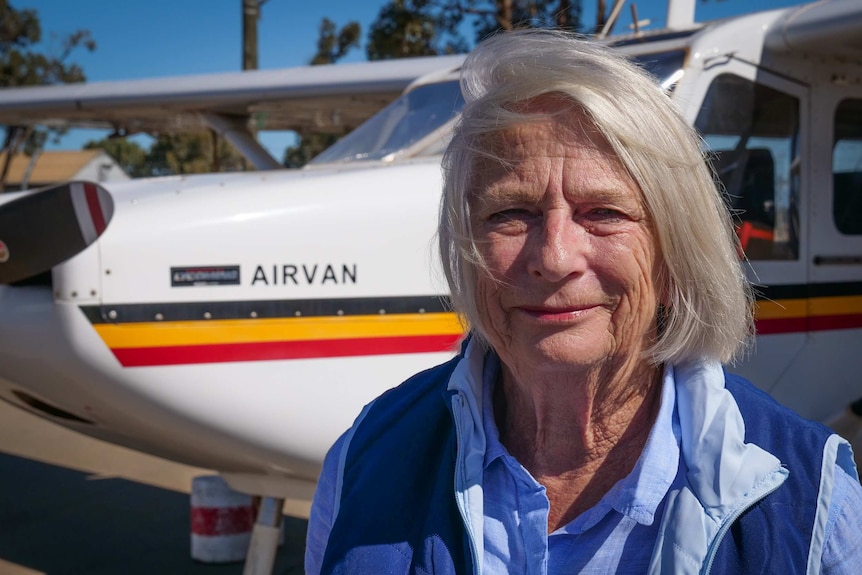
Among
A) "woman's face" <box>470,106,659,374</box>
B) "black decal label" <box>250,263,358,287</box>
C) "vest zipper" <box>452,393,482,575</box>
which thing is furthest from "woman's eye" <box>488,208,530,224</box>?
"black decal label" <box>250,263,358,287</box>

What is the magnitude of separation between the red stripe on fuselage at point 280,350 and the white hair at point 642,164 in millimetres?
1323

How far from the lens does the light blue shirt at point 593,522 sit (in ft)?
4.66

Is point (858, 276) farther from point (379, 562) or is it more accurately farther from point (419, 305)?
point (379, 562)

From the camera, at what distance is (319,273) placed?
121 inches

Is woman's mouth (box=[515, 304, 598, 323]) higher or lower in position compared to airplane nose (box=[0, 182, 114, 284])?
higher

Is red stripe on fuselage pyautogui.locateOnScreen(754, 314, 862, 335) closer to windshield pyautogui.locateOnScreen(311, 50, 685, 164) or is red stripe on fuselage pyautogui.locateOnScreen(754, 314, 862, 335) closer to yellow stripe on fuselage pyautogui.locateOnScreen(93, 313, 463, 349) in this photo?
windshield pyautogui.locateOnScreen(311, 50, 685, 164)

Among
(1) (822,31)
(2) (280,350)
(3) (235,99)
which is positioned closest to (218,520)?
(2) (280,350)

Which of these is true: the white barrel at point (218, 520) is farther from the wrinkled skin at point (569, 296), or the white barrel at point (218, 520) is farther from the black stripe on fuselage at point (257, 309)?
the wrinkled skin at point (569, 296)

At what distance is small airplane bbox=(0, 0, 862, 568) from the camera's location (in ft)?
9.37

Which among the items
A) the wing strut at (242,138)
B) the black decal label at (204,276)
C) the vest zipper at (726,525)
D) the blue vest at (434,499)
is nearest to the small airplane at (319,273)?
the black decal label at (204,276)

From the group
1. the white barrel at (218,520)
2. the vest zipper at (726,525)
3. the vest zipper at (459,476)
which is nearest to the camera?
the vest zipper at (726,525)

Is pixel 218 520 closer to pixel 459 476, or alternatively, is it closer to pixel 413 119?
pixel 413 119

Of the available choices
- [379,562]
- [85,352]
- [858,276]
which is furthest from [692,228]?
[858,276]

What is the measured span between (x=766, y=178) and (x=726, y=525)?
2.85m
